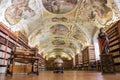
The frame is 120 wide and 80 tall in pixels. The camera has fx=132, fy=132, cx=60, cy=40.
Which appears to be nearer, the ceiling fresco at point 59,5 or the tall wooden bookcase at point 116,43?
the tall wooden bookcase at point 116,43

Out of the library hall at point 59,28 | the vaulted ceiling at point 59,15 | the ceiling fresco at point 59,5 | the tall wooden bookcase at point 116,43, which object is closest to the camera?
the library hall at point 59,28

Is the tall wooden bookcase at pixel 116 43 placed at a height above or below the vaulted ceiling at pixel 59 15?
below

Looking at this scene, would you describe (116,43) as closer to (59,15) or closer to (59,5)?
(59,5)

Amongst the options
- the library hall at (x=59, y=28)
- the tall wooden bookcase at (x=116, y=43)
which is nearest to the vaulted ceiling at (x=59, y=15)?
the library hall at (x=59, y=28)

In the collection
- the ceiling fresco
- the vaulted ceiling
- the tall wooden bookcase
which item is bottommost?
the tall wooden bookcase

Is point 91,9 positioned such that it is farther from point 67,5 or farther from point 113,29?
point 113,29

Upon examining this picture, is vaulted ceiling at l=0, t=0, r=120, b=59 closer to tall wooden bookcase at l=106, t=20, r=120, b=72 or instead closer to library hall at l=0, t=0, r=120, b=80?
library hall at l=0, t=0, r=120, b=80

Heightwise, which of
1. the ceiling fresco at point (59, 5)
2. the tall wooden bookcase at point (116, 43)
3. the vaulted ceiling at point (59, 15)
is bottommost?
the tall wooden bookcase at point (116, 43)

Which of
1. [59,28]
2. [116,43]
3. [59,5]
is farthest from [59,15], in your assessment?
[116,43]

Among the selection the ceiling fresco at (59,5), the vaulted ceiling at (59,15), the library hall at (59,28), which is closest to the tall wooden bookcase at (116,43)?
the library hall at (59,28)

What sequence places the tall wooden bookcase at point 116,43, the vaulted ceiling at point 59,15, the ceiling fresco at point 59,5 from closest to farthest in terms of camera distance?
the tall wooden bookcase at point 116,43 → the vaulted ceiling at point 59,15 → the ceiling fresco at point 59,5

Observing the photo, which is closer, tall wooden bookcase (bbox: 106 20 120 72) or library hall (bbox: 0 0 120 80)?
library hall (bbox: 0 0 120 80)

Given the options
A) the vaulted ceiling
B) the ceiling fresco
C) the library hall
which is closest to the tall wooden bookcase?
the library hall

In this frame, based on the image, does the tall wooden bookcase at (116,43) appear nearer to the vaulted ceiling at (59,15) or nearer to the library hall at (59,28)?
the library hall at (59,28)
